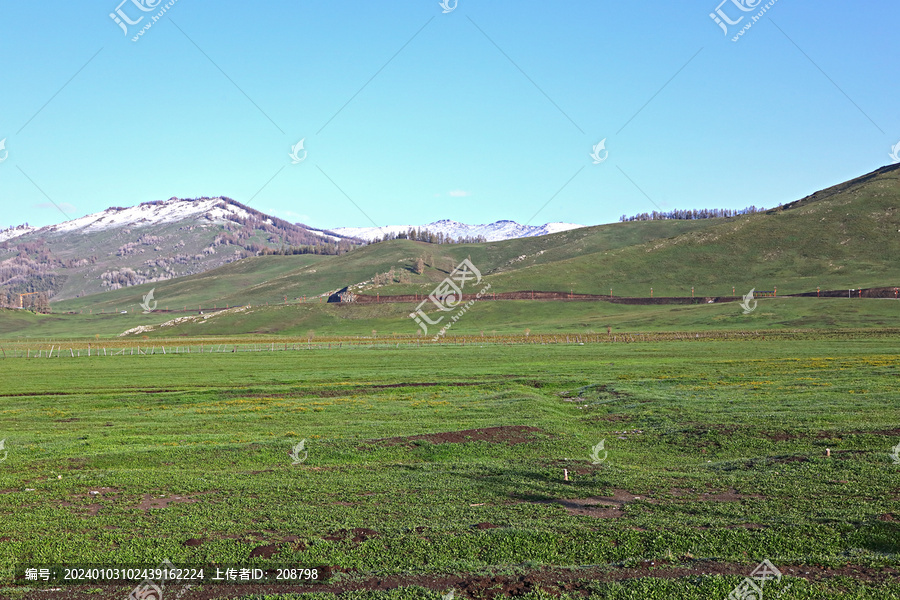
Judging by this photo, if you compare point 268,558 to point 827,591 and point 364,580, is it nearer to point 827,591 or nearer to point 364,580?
point 364,580

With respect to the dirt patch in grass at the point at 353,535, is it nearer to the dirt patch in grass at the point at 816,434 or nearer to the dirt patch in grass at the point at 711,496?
the dirt patch in grass at the point at 711,496

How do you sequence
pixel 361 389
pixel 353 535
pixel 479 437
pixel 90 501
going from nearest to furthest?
pixel 353 535, pixel 90 501, pixel 479 437, pixel 361 389

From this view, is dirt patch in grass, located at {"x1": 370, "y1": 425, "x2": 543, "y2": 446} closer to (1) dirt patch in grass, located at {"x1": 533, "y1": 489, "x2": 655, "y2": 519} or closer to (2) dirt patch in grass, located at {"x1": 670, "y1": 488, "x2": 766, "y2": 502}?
(1) dirt patch in grass, located at {"x1": 533, "y1": 489, "x2": 655, "y2": 519}

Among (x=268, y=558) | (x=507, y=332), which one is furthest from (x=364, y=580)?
(x=507, y=332)

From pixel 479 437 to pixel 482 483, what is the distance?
870cm

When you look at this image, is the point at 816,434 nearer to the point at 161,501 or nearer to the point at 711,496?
the point at 711,496

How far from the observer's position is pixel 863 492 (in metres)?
19.0

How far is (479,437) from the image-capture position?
3092 centimetres

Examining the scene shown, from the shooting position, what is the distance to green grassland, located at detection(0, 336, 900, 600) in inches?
577

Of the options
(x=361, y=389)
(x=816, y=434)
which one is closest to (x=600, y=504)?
(x=816, y=434)

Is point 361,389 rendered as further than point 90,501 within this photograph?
Yes

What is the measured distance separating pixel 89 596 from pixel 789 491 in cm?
1791

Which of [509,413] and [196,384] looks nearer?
[509,413]

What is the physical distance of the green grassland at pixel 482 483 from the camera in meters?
14.6
